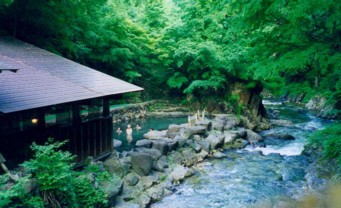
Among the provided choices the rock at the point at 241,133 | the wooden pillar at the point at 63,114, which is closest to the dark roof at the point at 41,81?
the wooden pillar at the point at 63,114

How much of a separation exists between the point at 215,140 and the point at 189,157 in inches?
110

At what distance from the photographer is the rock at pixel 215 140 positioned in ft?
49.4

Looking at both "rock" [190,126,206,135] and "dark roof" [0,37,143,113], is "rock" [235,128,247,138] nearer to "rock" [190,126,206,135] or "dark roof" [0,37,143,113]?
"rock" [190,126,206,135]

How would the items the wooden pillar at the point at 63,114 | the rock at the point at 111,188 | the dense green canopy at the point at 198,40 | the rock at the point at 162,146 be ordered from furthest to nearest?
the rock at the point at 162,146, the wooden pillar at the point at 63,114, the rock at the point at 111,188, the dense green canopy at the point at 198,40

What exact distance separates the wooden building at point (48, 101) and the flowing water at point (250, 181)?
3180 mm

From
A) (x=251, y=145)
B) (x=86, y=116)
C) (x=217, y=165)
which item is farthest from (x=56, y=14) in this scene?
(x=251, y=145)

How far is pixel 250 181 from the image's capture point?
11.1 meters

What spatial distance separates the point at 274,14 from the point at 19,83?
20.3 ft

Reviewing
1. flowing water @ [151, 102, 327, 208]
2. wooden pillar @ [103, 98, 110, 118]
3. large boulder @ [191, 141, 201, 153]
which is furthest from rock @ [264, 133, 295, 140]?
wooden pillar @ [103, 98, 110, 118]

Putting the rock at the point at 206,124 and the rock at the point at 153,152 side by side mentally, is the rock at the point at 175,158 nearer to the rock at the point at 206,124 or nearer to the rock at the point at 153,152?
the rock at the point at 153,152

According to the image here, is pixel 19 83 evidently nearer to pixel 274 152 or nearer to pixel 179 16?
pixel 274 152

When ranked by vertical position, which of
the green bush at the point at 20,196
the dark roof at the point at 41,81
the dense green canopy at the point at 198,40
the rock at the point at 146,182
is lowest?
the rock at the point at 146,182

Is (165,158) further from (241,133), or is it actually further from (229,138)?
(241,133)

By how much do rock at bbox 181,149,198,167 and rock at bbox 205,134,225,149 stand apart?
1918mm
